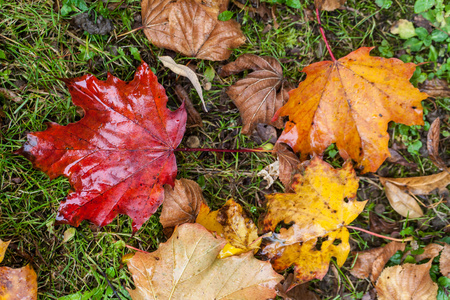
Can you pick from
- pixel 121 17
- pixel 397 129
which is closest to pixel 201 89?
pixel 121 17

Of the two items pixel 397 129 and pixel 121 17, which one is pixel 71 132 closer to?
pixel 121 17

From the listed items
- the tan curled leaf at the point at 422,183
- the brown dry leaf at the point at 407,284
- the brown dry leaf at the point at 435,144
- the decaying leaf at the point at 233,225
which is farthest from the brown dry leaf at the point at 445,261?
the decaying leaf at the point at 233,225

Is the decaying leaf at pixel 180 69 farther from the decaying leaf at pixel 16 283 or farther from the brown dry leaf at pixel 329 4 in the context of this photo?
the decaying leaf at pixel 16 283

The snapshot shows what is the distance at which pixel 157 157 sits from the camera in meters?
1.95

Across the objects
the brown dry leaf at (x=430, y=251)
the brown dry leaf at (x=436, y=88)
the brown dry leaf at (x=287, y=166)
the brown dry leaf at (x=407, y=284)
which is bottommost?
the brown dry leaf at (x=407, y=284)

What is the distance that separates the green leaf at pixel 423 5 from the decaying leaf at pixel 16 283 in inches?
135

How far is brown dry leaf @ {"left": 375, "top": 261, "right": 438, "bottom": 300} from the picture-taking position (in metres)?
2.23

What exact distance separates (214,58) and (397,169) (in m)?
1.70

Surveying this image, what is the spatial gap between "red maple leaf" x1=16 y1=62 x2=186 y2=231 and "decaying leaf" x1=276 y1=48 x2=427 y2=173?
846 mm

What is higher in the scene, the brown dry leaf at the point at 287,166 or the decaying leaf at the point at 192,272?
the brown dry leaf at the point at 287,166

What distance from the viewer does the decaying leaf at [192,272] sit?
183cm

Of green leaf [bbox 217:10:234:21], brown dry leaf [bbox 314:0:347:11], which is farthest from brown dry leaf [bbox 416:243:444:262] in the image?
green leaf [bbox 217:10:234:21]

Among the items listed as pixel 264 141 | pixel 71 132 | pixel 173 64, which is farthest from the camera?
pixel 264 141

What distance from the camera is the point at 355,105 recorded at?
6.68 ft
